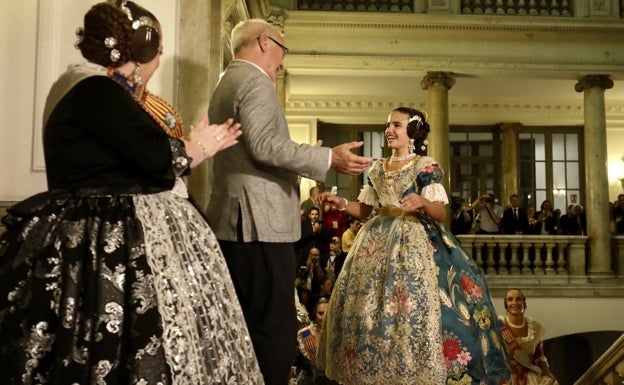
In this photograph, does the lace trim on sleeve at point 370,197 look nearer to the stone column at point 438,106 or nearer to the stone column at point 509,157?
the stone column at point 438,106

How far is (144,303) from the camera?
1.47 meters

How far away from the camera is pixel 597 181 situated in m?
8.62

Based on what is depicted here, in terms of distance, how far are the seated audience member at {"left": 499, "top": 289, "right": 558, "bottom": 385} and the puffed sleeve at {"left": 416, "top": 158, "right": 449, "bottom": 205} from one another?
1345 millimetres

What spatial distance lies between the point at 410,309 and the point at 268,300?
93 centimetres

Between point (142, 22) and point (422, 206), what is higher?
point (142, 22)

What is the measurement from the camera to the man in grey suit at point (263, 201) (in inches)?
76.0

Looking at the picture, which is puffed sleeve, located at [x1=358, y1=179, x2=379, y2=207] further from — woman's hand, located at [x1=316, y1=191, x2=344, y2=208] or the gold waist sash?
woman's hand, located at [x1=316, y1=191, x2=344, y2=208]

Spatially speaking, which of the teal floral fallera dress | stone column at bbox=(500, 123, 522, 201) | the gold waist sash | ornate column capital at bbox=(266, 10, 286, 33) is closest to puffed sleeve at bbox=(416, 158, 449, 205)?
the teal floral fallera dress

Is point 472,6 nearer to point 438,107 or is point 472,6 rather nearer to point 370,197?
point 438,107

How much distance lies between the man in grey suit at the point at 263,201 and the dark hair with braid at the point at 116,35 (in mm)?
390

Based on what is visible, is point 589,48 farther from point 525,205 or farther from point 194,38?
point 194,38

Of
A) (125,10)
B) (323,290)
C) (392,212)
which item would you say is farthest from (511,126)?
(125,10)

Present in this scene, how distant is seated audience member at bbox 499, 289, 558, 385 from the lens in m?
3.97

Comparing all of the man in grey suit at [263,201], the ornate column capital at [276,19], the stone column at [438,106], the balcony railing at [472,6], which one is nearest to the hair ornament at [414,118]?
the man in grey suit at [263,201]
